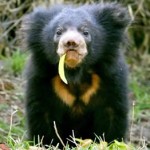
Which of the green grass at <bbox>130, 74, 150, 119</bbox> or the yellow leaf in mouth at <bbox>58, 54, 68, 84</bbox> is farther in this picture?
the green grass at <bbox>130, 74, 150, 119</bbox>

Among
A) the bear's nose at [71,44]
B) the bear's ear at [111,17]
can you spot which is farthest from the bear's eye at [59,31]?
the bear's ear at [111,17]

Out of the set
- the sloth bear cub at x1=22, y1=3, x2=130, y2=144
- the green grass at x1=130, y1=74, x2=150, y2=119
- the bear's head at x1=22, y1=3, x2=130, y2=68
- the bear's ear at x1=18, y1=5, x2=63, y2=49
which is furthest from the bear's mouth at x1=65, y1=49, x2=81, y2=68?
the green grass at x1=130, y1=74, x2=150, y2=119

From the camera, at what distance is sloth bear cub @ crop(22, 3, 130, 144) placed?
6.25 meters

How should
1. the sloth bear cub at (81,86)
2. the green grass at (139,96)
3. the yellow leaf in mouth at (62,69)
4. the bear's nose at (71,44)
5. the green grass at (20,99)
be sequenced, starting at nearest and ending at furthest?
the bear's nose at (71,44) < the yellow leaf in mouth at (62,69) < the sloth bear cub at (81,86) < the green grass at (20,99) < the green grass at (139,96)

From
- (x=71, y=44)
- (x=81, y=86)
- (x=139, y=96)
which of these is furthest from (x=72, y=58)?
(x=139, y=96)

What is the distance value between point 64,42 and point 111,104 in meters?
0.98

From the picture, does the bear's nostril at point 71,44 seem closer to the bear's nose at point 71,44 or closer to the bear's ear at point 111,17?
the bear's nose at point 71,44

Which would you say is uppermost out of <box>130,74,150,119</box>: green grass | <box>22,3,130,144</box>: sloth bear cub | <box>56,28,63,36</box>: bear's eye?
<box>56,28,63,36</box>: bear's eye

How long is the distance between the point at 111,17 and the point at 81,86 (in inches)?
26.1

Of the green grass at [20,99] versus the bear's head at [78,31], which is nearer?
the bear's head at [78,31]

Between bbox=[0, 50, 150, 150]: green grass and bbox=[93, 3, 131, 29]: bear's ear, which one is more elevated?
bbox=[93, 3, 131, 29]: bear's ear

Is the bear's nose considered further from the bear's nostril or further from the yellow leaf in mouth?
the yellow leaf in mouth

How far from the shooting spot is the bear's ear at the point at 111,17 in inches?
248

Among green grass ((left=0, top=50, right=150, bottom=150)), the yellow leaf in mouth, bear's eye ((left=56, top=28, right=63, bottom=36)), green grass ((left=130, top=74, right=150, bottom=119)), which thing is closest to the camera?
the yellow leaf in mouth
